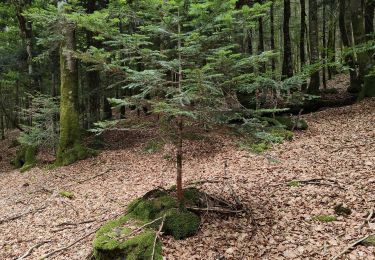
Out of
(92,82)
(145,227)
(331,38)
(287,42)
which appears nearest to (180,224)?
(145,227)

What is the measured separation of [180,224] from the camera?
5574 millimetres

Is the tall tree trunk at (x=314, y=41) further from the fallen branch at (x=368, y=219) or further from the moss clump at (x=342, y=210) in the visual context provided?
the fallen branch at (x=368, y=219)

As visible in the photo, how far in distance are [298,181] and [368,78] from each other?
7780mm

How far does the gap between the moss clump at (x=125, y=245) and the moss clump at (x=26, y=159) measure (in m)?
10.1

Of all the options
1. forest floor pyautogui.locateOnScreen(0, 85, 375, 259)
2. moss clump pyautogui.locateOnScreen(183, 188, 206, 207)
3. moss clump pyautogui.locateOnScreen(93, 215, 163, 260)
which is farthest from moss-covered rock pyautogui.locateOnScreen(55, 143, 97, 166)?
moss clump pyautogui.locateOnScreen(93, 215, 163, 260)

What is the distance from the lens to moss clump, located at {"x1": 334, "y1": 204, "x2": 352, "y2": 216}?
5652 millimetres

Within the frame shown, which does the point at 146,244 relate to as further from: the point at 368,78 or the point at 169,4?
the point at 368,78

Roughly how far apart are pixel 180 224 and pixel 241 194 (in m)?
2.04

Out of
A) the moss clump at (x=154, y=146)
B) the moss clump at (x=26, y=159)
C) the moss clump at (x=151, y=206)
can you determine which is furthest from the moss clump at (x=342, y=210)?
the moss clump at (x=26, y=159)

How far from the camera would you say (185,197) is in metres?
6.30

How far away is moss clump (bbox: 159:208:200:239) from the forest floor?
0.42 ft

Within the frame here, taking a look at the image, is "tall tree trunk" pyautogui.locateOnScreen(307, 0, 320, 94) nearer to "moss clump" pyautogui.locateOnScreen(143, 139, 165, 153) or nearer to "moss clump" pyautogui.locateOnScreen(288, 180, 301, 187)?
"moss clump" pyautogui.locateOnScreen(288, 180, 301, 187)

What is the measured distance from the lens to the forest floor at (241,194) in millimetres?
5289

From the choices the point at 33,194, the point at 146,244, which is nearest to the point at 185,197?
the point at 146,244
